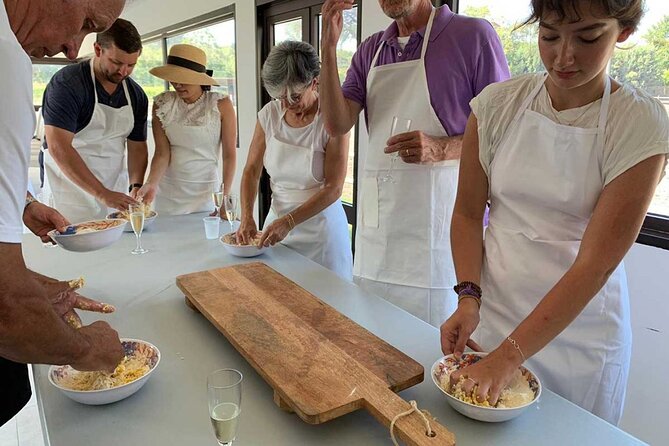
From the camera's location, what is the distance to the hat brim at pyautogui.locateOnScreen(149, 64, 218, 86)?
96.0 inches

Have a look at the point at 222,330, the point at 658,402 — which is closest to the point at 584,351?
the point at 222,330

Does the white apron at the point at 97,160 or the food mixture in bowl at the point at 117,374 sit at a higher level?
the white apron at the point at 97,160

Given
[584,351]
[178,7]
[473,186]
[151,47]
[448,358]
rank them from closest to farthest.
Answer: [448,358]
[584,351]
[473,186]
[178,7]
[151,47]

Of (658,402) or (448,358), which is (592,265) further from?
(658,402)

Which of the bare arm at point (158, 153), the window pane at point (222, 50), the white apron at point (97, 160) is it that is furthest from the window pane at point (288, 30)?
the white apron at point (97, 160)

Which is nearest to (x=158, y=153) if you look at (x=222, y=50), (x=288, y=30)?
(x=288, y=30)

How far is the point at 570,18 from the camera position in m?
0.99

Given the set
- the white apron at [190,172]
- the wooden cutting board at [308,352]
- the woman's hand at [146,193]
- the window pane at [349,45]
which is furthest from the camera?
the window pane at [349,45]

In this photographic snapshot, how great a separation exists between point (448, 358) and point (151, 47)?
700cm

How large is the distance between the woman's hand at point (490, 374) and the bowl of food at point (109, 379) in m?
0.61

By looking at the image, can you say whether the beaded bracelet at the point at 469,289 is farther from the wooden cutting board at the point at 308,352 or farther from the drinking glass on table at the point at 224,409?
the drinking glass on table at the point at 224,409

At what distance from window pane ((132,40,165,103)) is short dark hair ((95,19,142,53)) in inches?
180

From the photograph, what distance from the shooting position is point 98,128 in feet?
8.14

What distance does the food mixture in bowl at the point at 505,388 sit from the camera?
0.91 metres
